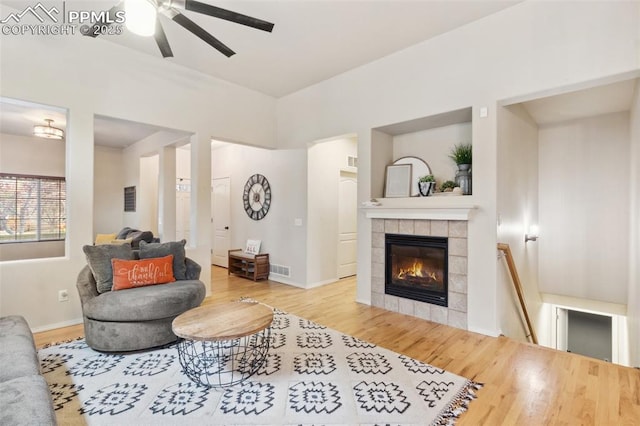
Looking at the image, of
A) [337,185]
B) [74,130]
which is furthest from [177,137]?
[337,185]

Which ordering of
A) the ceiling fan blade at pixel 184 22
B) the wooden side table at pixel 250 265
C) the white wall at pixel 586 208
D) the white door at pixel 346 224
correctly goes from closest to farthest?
1. the ceiling fan blade at pixel 184 22
2. the white wall at pixel 586 208
3. the wooden side table at pixel 250 265
4. the white door at pixel 346 224

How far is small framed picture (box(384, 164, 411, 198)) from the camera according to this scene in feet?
14.2

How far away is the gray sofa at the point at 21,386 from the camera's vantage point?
4.25 feet

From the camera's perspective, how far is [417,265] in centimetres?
402

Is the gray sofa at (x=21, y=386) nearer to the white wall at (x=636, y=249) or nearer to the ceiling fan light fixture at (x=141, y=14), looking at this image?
the ceiling fan light fixture at (x=141, y=14)

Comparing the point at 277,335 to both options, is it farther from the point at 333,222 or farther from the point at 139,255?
the point at 333,222

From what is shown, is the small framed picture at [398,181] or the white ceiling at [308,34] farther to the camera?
the small framed picture at [398,181]

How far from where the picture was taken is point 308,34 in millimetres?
3641

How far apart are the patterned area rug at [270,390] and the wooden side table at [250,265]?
2817mm

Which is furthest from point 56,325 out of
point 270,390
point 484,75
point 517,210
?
point 517,210

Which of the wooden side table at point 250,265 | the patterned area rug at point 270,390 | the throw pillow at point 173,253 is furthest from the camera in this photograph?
the wooden side table at point 250,265

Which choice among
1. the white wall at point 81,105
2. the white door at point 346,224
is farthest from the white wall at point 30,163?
the white door at point 346,224

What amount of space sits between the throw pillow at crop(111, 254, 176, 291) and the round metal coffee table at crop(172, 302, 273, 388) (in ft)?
2.36

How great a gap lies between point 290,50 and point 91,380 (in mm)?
3959
